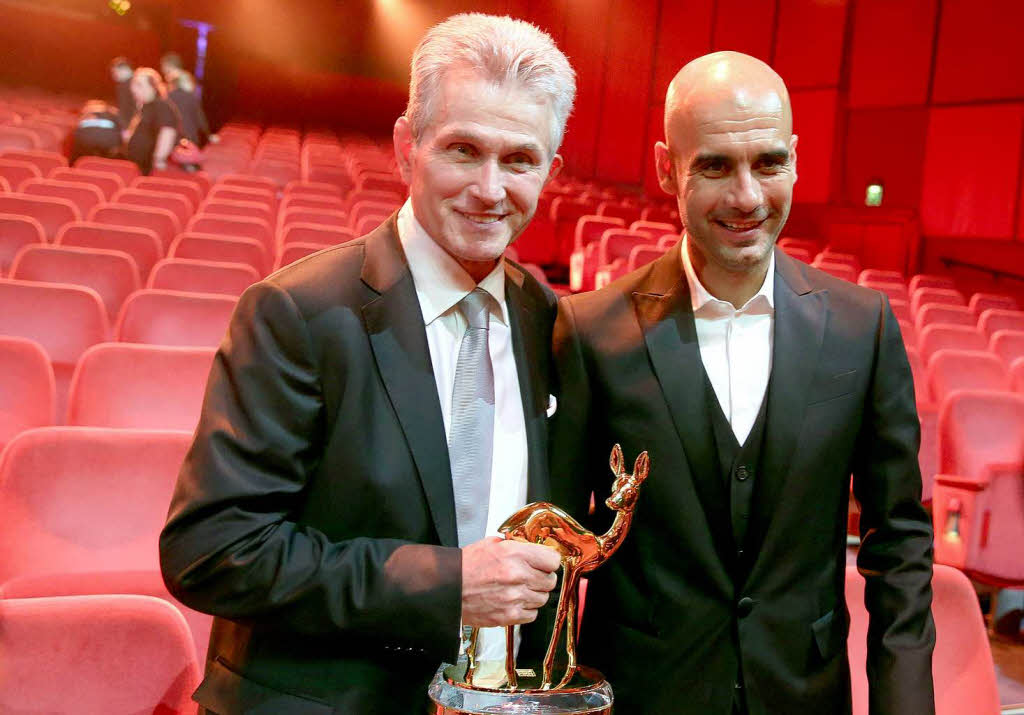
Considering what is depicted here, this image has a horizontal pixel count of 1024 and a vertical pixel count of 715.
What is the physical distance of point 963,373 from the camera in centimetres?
448

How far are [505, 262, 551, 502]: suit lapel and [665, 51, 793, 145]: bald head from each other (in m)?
0.29

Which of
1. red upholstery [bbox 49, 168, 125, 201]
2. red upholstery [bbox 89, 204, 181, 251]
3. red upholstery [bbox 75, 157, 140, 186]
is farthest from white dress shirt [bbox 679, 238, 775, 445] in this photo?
red upholstery [bbox 75, 157, 140, 186]

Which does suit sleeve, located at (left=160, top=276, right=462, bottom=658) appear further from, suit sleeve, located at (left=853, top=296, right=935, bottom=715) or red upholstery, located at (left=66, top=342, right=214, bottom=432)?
red upholstery, located at (left=66, top=342, right=214, bottom=432)

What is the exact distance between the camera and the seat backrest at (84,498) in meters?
2.08

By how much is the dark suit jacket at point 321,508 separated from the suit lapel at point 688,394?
0.33 metres

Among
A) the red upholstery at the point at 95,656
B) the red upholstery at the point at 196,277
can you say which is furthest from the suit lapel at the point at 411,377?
the red upholstery at the point at 196,277

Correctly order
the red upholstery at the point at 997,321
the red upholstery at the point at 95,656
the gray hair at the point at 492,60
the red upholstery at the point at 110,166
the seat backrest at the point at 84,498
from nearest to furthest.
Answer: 1. the gray hair at the point at 492,60
2. the red upholstery at the point at 95,656
3. the seat backrest at the point at 84,498
4. the red upholstery at the point at 997,321
5. the red upholstery at the point at 110,166

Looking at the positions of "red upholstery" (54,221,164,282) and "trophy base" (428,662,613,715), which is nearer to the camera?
"trophy base" (428,662,613,715)

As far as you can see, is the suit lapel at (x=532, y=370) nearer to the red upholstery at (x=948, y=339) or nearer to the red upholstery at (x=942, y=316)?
the red upholstery at (x=948, y=339)

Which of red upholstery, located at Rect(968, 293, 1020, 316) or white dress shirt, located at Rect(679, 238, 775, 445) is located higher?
white dress shirt, located at Rect(679, 238, 775, 445)

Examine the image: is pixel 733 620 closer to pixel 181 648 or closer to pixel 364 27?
pixel 181 648

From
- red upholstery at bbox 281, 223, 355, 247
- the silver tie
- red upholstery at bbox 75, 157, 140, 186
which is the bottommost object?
the silver tie

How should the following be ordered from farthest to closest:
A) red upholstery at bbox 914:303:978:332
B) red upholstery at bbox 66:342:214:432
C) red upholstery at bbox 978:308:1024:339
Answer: red upholstery at bbox 978:308:1024:339, red upholstery at bbox 914:303:978:332, red upholstery at bbox 66:342:214:432

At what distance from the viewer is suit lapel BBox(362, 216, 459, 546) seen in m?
1.14
